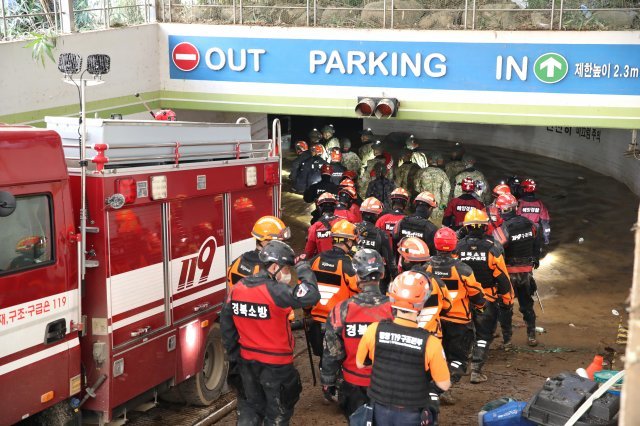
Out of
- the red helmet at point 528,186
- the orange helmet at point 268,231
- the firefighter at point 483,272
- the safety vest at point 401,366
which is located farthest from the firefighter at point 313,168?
the safety vest at point 401,366

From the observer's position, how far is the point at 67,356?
6.66 m

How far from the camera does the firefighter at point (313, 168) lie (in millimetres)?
16969

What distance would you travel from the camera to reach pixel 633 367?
10.2 feet

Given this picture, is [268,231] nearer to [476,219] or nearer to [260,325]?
[260,325]

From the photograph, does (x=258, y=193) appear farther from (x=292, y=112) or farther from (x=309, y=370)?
(x=292, y=112)

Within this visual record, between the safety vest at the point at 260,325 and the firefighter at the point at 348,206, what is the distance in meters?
4.89

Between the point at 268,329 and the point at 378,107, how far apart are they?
6.70 m

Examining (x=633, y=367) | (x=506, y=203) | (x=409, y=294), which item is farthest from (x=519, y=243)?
(x=633, y=367)

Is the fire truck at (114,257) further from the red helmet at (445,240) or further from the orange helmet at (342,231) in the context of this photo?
the red helmet at (445,240)

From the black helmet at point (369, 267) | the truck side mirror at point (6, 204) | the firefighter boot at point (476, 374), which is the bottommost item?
the firefighter boot at point (476, 374)

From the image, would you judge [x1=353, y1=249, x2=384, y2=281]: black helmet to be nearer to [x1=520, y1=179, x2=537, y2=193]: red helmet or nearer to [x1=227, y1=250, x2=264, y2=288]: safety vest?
[x1=227, y1=250, x2=264, y2=288]: safety vest

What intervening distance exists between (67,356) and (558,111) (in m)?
8.55

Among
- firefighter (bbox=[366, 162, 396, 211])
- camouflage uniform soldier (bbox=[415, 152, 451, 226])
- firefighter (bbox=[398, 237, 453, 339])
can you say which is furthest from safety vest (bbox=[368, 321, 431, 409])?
camouflage uniform soldier (bbox=[415, 152, 451, 226])

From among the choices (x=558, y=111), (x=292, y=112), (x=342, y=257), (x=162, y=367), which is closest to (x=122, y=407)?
(x=162, y=367)
